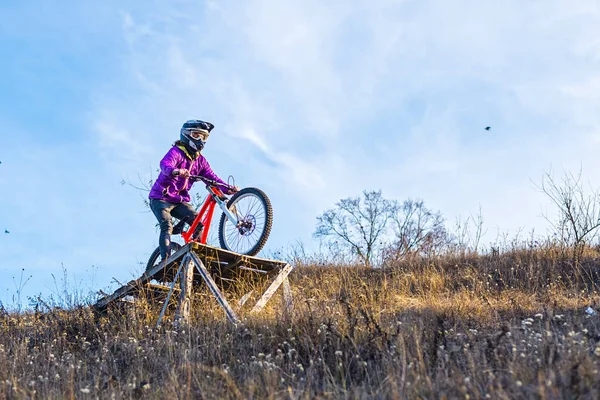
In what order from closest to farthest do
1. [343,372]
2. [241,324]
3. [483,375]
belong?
[483,375]
[343,372]
[241,324]

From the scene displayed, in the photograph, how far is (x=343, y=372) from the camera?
594 centimetres

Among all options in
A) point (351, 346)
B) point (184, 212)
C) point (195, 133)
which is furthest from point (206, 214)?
point (351, 346)

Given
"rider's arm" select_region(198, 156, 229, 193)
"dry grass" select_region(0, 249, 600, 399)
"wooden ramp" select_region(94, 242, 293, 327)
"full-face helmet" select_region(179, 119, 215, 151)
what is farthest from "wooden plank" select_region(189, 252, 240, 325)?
"full-face helmet" select_region(179, 119, 215, 151)

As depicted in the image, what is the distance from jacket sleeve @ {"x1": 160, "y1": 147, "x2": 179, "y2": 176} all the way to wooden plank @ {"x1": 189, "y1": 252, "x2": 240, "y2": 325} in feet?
4.76

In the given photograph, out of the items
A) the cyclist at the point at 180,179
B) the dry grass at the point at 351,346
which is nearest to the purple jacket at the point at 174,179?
the cyclist at the point at 180,179

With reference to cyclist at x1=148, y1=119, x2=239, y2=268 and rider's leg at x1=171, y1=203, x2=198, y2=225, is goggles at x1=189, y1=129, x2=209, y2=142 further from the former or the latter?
rider's leg at x1=171, y1=203, x2=198, y2=225

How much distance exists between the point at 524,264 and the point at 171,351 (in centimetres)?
758

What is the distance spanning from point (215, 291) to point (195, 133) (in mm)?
2656

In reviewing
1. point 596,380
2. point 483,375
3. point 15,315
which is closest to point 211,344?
point 483,375

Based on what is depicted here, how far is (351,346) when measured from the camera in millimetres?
6348

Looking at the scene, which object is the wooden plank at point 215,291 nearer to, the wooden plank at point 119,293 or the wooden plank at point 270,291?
the wooden plank at point 270,291

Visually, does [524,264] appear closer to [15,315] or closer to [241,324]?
[241,324]

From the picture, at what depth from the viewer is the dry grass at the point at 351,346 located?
15.5 feet

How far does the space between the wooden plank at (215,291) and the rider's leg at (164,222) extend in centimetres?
82
